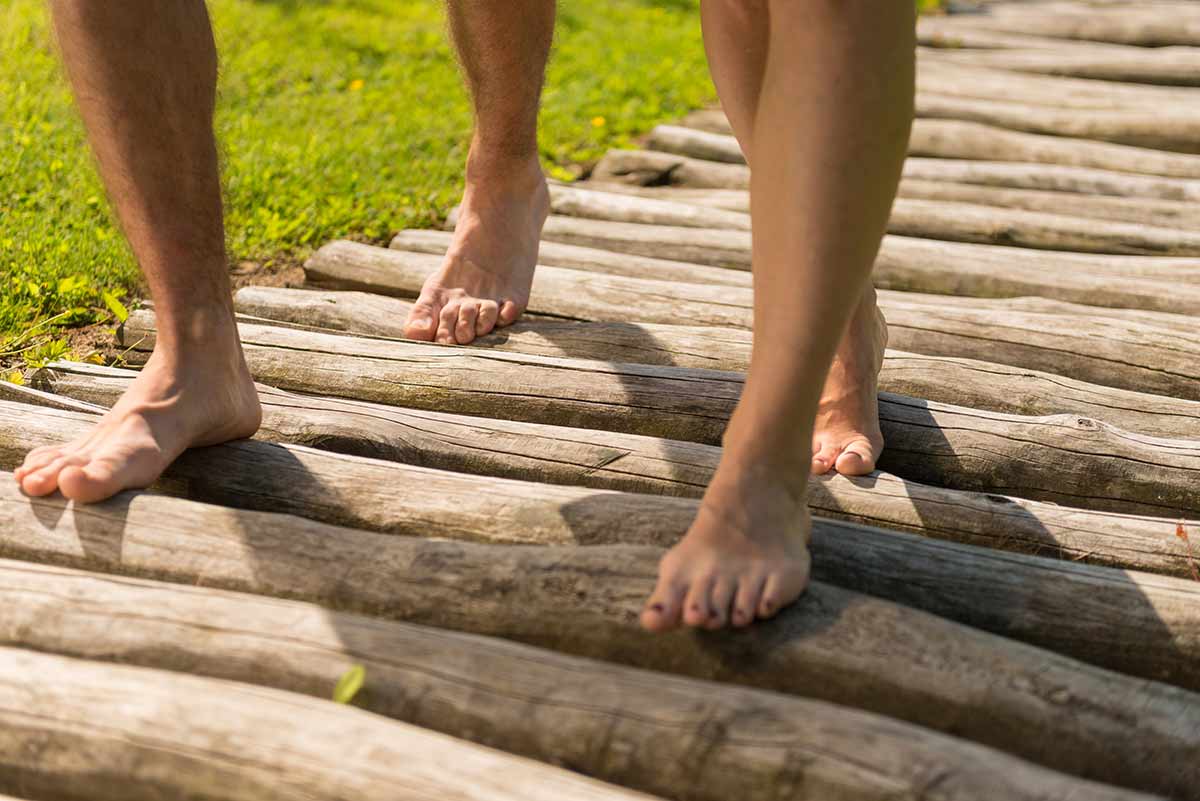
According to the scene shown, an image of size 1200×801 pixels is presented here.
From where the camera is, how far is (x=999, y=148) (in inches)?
179

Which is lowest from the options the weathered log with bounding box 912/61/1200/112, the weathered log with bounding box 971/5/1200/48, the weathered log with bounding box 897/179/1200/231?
the weathered log with bounding box 897/179/1200/231

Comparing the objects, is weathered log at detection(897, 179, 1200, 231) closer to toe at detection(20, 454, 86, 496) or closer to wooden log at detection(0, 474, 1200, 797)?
wooden log at detection(0, 474, 1200, 797)

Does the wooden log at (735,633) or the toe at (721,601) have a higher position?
the toe at (721,601)

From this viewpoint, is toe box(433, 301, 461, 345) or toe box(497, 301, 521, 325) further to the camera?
toe box(497, 301, 521, 325)

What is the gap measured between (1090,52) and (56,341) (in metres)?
4.68

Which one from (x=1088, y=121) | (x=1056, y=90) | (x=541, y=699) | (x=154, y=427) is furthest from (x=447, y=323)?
(x=1056, y=90)

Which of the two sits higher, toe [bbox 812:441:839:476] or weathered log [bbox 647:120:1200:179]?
weathered log [bbox 647:120:1200:179]

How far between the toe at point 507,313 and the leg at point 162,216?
0.81 m

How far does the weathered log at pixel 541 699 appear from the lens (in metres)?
1.44

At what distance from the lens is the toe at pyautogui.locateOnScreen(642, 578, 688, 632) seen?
5.28 feet

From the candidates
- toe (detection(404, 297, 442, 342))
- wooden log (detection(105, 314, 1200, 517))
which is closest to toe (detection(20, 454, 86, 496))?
wooden log (detection(105, 314, 1200, 517))

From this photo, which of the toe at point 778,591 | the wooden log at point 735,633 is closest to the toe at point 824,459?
the wooden log at point 735,633

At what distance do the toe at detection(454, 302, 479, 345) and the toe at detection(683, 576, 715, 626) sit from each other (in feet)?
4.40

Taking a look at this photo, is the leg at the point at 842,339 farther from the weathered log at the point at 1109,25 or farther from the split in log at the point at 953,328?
the weathered log at the point at 1109,25
